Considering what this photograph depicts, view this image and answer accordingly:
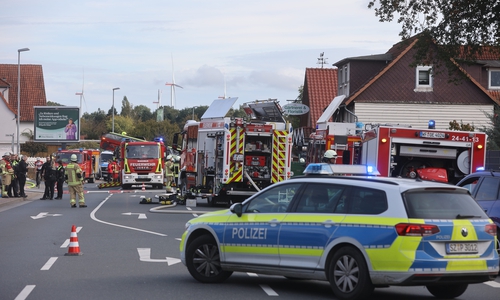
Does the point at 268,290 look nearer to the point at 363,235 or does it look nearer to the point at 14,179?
the point at 363,235

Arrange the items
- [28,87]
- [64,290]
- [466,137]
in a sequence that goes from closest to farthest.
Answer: [64,290]
[466,137]
[28,87]

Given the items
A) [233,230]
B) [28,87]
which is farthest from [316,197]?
[28,87]

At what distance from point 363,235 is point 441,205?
3.07 ft

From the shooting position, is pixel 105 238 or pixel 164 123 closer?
pixel 105 238

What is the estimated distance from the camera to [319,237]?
9891mm

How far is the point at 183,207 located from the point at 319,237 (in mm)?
18922

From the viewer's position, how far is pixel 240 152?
88.2 feet

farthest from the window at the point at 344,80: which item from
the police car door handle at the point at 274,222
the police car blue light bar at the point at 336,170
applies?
the police car door handle at the point at 274,222

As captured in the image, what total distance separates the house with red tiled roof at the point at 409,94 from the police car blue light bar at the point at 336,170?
35.2 meters

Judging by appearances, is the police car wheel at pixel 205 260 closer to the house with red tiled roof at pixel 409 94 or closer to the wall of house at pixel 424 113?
the house with red tiled roof at pixel 409 94

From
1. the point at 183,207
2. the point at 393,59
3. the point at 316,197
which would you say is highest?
the point at 393,59

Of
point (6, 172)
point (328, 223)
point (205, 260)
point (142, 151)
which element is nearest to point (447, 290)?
point (328, 223)

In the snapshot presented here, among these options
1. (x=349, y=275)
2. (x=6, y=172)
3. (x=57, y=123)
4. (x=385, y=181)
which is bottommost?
(x=6, y=172)

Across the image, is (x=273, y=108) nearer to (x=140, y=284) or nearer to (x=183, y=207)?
(x=183, y=207)
